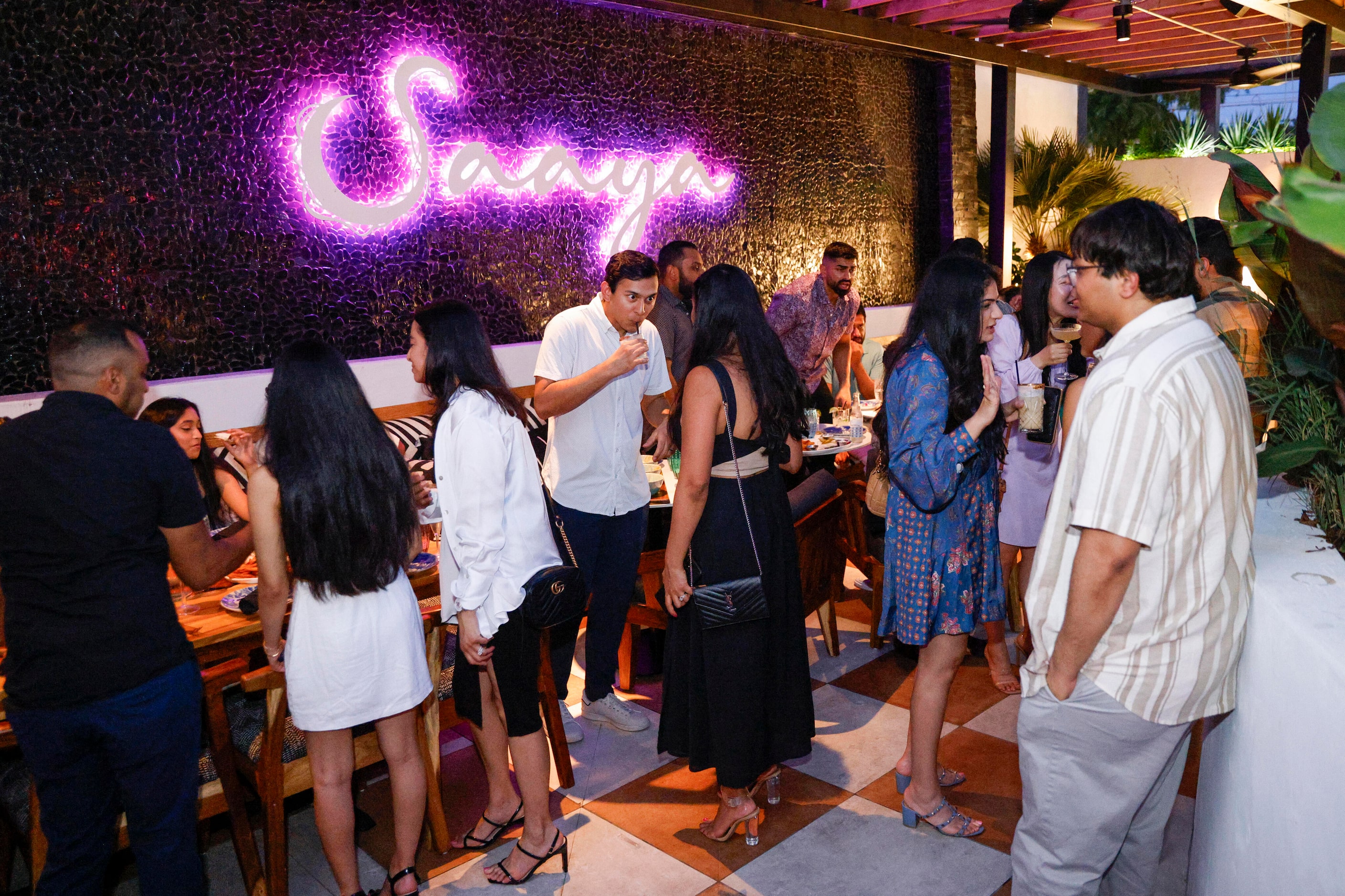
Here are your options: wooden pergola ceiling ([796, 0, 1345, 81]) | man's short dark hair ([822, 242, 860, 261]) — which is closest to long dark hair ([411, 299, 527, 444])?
man's short dark hair ([822, 242, 860, 261])

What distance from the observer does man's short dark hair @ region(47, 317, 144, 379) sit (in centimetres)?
219

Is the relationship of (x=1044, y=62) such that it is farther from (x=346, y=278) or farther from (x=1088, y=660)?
(x=1088, y=660)

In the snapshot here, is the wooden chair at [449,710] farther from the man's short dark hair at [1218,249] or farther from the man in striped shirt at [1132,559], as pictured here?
the man's short dark hair at [1218,249]

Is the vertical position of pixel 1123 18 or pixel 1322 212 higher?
pixel 1123 18

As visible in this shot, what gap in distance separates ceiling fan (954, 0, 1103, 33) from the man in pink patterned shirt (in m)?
2.10

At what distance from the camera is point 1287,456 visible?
6.22 feet

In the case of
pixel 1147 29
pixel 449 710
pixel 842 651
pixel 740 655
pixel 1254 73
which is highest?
pixel 1147 29

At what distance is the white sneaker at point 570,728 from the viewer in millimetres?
3691

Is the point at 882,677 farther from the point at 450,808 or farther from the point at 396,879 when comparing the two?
the point at 396,879

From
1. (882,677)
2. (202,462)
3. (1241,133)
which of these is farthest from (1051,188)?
(202,462)

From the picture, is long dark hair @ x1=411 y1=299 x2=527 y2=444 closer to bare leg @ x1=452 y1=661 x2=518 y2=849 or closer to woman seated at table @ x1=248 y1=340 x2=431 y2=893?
woman seated at table @ x1=248 y1=340 x2=431 y2=893

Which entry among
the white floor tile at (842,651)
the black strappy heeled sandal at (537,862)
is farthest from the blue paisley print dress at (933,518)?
the white floor tile at (842,651)

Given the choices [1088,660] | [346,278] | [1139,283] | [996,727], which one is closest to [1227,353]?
[1139,283]

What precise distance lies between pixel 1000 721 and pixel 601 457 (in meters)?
1.87
